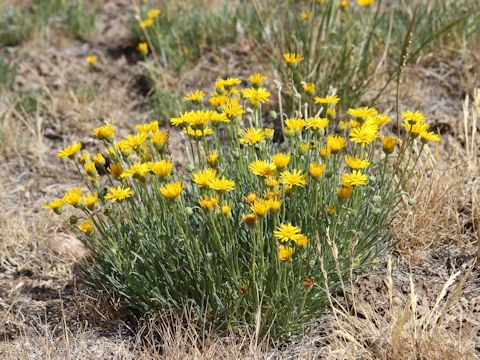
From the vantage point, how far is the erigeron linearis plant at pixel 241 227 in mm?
→ 2451

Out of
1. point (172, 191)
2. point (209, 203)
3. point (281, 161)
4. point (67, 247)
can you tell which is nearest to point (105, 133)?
point (172, 191)

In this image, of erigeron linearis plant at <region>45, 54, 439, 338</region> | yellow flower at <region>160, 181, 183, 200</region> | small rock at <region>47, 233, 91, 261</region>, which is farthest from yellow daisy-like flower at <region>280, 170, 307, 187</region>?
small rock at <region>47, 233, 91, 261</region>

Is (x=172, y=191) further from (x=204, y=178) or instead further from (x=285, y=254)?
(x=285, y=254)

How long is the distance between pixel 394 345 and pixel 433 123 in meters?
2.09

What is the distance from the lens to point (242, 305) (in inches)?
103

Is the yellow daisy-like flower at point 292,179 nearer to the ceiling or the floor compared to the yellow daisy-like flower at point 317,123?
nearer to the floor

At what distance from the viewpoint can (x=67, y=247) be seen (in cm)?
343

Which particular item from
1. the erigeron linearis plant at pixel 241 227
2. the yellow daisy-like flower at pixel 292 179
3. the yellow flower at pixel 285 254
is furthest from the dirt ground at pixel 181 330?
the yellow daisy-like flower at pixel 292 179

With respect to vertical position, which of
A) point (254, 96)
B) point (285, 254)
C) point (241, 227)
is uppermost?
point (254, 96)

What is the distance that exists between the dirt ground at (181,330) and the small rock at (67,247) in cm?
1

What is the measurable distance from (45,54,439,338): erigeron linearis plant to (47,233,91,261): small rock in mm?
545

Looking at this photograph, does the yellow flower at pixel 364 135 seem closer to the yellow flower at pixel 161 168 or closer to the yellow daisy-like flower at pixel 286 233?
the yellow daisy-like flower at pixel 286 233

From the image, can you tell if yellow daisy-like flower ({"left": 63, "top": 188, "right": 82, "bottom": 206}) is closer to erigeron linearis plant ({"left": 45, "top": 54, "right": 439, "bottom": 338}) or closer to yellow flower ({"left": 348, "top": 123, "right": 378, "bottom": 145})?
erigeron linearis plant ({"left": 45, "top": 54, "right": 439, "bottom": 338})

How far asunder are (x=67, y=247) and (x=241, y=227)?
1.17 metres
